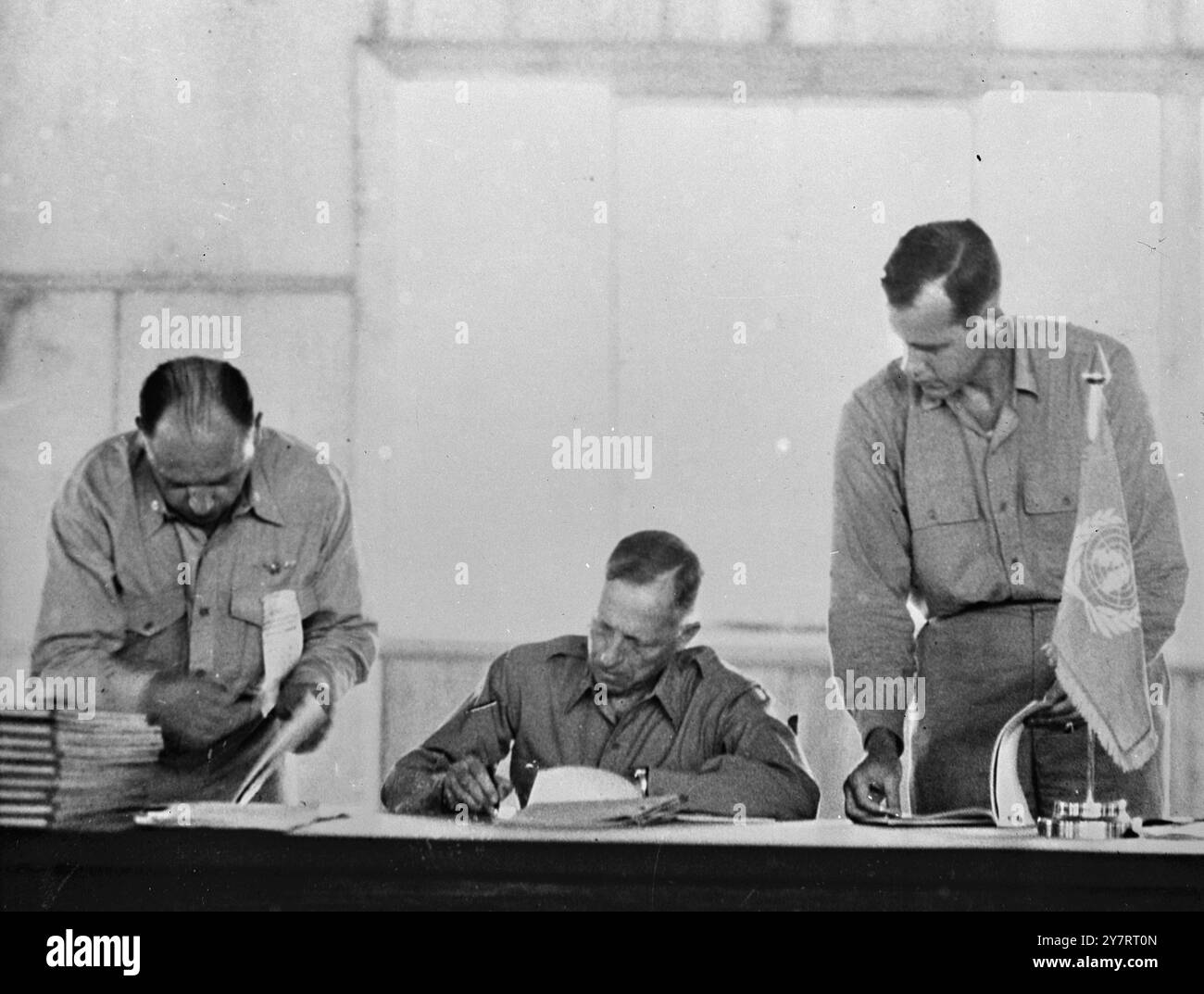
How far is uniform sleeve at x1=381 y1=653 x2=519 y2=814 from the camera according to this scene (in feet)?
14.5

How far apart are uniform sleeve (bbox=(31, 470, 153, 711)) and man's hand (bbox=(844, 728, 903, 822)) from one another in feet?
4.99

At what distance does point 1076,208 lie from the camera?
4.45 metres

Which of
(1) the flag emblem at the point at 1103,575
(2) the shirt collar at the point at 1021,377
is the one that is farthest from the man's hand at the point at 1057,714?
(2) the shirt collar at the point at 1021,377

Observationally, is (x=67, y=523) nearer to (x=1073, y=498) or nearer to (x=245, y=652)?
(x=245, y=652)

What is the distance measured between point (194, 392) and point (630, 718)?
1174 millimetres

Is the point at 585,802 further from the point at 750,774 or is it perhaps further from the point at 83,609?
the point at 83,609

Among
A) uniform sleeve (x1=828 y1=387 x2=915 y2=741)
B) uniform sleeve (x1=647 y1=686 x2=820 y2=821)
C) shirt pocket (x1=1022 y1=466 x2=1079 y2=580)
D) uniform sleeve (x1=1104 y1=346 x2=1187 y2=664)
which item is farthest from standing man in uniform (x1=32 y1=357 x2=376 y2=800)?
uniform sleeve (x1=1104 y1=346 x2=1187 y2=664)

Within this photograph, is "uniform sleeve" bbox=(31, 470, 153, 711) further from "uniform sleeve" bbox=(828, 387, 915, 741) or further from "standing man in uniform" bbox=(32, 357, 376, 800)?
"uniform sleeve" bbox=(828, 387, 915, 741)

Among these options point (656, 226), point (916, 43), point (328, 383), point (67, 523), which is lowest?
point (67, 523)

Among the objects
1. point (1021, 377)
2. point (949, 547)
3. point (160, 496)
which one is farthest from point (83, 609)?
point (1021, 377)

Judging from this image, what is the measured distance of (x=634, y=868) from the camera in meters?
4.34

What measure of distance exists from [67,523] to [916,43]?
2107mm

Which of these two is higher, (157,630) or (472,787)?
(157,630)

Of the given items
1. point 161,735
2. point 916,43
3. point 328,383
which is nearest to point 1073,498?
point 916,43
